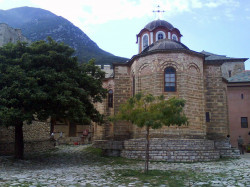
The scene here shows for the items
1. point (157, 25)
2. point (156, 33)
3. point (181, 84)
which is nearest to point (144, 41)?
point (156, 33)

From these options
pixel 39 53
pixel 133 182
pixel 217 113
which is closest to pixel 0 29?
pixel 39 53

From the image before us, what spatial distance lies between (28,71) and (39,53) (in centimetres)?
152

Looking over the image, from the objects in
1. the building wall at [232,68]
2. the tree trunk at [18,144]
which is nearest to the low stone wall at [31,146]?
the tree trunk at [18,144]

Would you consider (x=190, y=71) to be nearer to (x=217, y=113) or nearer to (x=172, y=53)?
(x=172, y=53)

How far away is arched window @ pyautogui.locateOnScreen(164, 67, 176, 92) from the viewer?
53.2 feet

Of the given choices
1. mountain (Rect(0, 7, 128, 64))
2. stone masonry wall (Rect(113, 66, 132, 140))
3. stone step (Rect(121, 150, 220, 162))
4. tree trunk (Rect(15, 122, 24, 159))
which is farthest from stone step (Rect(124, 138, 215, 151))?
mountain (Rect(0, 7, 128, 64))

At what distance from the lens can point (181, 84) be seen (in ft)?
52.5

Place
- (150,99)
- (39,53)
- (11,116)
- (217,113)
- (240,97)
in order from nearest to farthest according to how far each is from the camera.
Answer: (150,99), (11,116), (39,53), (217,113), (240,97)

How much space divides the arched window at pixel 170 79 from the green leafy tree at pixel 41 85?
4.64 metres

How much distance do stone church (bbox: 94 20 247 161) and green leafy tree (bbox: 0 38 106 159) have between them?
3908mm

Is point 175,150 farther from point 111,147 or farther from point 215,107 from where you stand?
point 215,107

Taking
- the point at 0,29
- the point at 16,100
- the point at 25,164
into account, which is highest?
the point at 0,29

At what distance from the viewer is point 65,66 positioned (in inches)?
547

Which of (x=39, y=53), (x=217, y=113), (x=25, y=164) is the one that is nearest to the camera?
(x=25, y=164)
